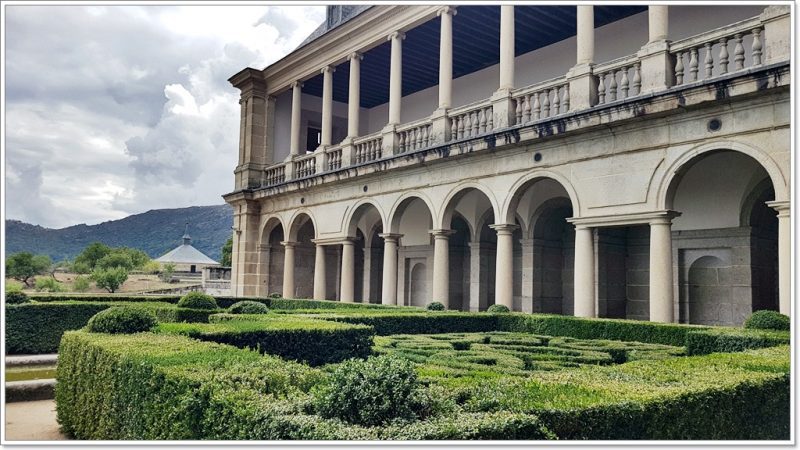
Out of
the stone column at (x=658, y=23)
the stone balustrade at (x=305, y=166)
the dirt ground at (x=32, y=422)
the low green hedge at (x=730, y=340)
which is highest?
the stone column at (x=658, y=23)

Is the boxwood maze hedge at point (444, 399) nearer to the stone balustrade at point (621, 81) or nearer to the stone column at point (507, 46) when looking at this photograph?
the stone balustrade at point (621, 81)

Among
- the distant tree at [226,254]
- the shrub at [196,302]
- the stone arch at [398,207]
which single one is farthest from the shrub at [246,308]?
the distant tree at [226,254]

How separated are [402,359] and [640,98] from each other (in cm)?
1083

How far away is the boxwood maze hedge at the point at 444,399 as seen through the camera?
158 inches

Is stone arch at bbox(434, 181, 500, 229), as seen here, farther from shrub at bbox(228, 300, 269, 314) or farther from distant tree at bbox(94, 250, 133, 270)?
distant tree at bbox(94, 250, 133, 270)

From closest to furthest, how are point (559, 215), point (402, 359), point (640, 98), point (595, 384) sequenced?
point (402, 359), point (595, 384), point (640, 98), point (559, 215)

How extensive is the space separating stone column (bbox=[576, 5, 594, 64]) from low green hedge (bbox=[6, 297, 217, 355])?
11604mm

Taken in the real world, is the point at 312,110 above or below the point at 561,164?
above

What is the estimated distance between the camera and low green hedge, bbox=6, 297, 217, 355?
1528cm

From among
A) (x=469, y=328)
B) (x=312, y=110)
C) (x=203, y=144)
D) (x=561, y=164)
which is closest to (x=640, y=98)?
(x=561, y=164)

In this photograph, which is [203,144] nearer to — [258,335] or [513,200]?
[513,200]

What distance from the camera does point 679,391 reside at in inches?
194

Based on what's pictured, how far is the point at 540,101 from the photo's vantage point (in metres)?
16.4

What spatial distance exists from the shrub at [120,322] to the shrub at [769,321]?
31.6 feet
